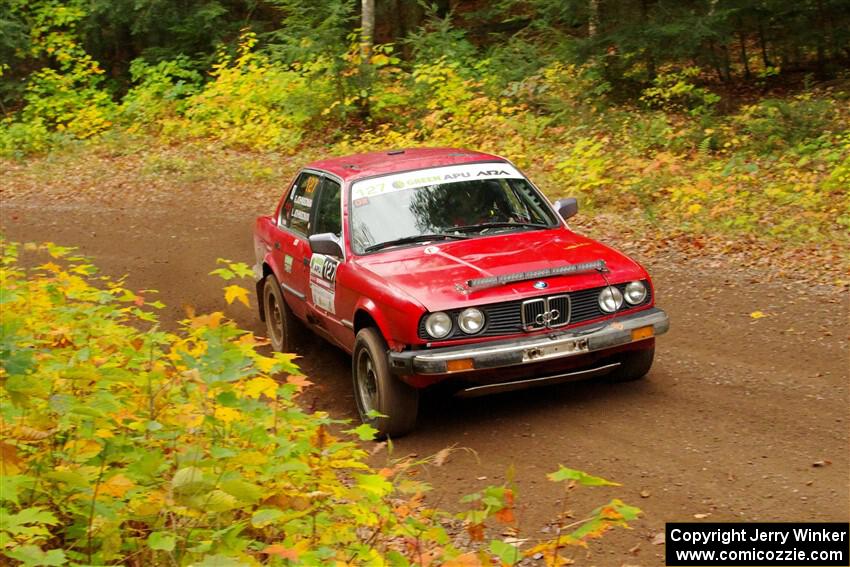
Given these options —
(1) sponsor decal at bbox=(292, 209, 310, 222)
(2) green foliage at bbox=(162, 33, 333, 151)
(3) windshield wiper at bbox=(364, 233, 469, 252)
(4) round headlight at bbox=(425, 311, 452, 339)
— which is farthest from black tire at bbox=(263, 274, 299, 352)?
(2) green foliage at bbox=(162, 33, 333, 151)

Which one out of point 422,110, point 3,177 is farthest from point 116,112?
point 422,110

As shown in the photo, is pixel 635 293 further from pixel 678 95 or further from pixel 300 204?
pixel 678 95

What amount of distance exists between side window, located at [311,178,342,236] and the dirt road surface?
4.46 ft

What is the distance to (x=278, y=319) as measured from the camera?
9328 millimetres

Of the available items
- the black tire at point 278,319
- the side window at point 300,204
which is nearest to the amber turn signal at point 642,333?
the side window at point 300,204

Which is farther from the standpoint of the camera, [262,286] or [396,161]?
[262,286]

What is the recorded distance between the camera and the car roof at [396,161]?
8.05 meters

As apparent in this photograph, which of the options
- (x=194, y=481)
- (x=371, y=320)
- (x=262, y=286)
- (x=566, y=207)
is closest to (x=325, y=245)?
(x=371, y=320)

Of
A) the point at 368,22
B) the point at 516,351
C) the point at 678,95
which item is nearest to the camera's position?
the point at 516,351

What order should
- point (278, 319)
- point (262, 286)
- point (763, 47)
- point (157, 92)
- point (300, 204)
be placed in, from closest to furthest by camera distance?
point (300, 204) → point (278, 319) → point (262, 286) → point (763, 47) → point (157, 92)

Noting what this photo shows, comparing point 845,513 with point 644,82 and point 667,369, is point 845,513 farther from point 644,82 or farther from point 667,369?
point 644,82

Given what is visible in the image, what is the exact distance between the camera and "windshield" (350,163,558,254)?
24.9 ft

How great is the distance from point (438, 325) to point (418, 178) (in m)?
1.81

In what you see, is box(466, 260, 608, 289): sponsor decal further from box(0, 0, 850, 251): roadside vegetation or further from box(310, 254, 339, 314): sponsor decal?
box(0, 0, 850, 251): roadside vegetation
